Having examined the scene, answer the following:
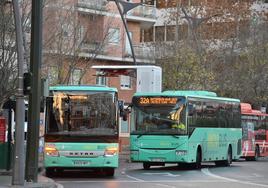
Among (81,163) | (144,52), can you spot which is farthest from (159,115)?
(144,52)

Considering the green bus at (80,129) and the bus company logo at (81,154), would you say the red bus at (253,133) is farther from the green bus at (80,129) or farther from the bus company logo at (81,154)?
the bus company logo at (81,154)

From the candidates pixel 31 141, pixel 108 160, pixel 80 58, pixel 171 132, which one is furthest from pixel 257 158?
pixel 31 141

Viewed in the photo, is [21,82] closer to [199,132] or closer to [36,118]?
[36,118]

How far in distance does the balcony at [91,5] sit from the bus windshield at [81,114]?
1487 cm

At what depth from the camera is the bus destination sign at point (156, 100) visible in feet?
91.7

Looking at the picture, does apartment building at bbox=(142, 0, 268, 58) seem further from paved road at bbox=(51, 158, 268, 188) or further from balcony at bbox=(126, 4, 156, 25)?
paved road at bbox=(51, 158, 268, 188)

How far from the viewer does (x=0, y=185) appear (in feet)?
61.5

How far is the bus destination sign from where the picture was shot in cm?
2795

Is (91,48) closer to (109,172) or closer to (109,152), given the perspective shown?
(109,172)

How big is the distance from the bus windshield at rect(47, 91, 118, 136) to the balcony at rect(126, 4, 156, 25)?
3162 centimetres

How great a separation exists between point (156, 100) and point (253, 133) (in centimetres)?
1539

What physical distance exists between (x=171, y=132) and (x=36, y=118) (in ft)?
29.9

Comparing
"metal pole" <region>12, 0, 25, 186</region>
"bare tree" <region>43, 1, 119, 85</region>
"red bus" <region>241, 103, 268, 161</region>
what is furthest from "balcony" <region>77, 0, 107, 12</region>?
"metal pole" <region>12, 0, 25, 186</region>

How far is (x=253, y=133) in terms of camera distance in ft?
137
